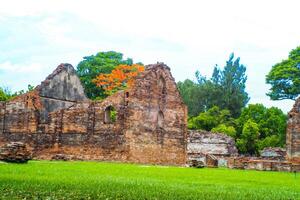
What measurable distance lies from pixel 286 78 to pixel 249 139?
764cm

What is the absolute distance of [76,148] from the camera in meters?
32.9

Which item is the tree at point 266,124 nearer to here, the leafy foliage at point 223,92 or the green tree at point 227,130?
the green tree at point 227,130

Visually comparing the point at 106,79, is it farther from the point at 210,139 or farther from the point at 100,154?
the point at 100,154

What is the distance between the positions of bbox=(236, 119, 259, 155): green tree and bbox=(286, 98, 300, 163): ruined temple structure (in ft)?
69.3

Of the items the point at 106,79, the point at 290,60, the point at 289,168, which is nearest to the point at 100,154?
the point at 289,168

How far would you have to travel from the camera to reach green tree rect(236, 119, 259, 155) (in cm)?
5731

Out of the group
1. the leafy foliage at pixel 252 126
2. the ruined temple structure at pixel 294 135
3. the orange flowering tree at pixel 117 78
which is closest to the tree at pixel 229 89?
the leafy foliage at pixel 252 126

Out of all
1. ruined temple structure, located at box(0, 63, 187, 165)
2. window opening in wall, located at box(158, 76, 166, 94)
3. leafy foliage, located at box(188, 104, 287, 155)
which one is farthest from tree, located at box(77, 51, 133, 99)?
window opening in wall, located at box(158, 76, 166, 94)

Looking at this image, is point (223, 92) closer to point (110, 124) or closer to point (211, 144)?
point (211, 144)

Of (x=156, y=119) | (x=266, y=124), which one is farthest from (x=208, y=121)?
(x=156, y=119)

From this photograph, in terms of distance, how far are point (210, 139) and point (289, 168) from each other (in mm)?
17758

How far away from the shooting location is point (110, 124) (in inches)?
1273

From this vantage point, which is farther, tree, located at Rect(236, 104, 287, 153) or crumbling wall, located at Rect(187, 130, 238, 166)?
tree, located at Rect(236, 104, 287, 153)

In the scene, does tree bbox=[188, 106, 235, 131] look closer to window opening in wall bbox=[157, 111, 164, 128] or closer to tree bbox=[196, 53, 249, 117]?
tree bbox=[196, 53, 249, 117]
